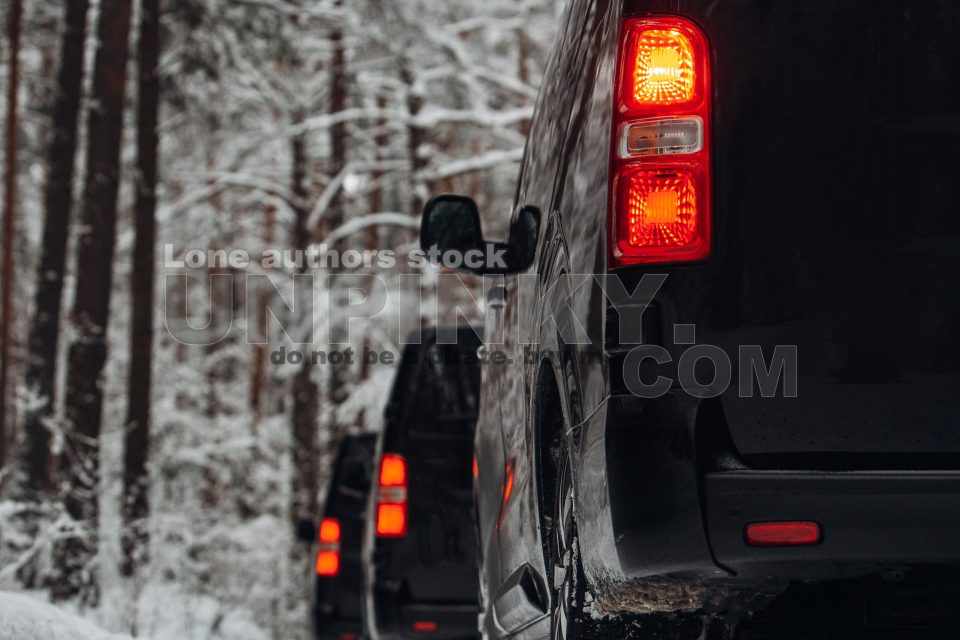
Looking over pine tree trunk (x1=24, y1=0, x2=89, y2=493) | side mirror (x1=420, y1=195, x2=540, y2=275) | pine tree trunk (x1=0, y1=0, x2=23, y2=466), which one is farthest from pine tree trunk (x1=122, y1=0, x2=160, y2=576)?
side mirror (x1=420, y1=195, x2=540, y2=275)

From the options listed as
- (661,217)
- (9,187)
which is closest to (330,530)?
(661,217)

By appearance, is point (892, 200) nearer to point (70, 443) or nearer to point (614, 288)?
point (614, 288)

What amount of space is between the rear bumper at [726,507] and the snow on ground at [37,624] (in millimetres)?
2663

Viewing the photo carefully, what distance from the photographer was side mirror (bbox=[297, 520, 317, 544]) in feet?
36.4

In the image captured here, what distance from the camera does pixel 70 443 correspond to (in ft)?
52.1

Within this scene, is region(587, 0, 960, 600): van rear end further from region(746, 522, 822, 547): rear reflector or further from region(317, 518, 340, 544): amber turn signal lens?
region(317, 518, 340, 544): amber turn signal lens

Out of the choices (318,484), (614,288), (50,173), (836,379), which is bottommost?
(318,484)

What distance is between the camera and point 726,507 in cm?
318

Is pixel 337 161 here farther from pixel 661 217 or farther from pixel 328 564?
pixel 661 217

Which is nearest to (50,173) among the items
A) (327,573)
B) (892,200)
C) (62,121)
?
(62,121)

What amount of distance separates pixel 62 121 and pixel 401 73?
6492 mm

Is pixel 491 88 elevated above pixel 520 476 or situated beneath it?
elevated above

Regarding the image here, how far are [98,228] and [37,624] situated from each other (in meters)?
11.6

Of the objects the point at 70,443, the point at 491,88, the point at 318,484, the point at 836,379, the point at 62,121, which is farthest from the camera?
the point at 318,484
